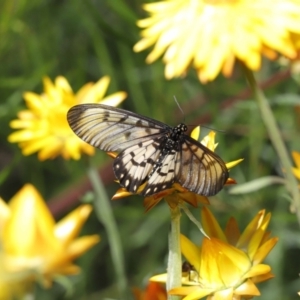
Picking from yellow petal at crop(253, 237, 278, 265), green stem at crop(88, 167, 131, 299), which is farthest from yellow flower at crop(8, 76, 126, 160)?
yellow petal at crop(253, 237, 278, 265)

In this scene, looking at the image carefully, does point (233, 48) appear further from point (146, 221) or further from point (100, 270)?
point (100, 270)

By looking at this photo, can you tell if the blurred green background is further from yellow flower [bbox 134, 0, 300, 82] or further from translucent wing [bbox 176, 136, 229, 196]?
translucent wing [bbox 176, 136, 229, 196]

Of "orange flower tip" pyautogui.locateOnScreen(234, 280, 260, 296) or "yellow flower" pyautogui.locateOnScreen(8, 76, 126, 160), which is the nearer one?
"orange flower tip" pyautogui.locateOnScreen(234, 280, 260, 296)

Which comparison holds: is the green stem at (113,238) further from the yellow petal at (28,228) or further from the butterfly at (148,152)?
the yellow petal at (28,228)

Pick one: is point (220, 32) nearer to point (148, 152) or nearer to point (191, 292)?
point (148, 152)

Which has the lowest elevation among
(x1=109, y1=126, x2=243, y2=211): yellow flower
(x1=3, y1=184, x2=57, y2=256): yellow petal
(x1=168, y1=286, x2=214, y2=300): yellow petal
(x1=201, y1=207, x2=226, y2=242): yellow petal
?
(x1=168, y1=286, x2=214, y2=300): yellow petal

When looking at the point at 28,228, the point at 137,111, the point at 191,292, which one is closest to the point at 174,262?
the point at 191,292

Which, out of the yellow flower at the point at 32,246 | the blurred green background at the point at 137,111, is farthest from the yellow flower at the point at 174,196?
the blurred green background at the point at 137,111

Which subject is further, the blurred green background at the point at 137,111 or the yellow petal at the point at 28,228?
the blurred green background at the point at 137,111
